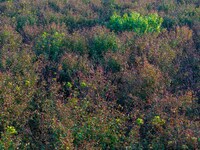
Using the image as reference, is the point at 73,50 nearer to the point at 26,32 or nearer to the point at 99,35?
the point at 99,35

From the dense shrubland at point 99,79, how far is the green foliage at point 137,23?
0.09 ft

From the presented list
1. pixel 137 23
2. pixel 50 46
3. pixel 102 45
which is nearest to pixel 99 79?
pixel 102 45

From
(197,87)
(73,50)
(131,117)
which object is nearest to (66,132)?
(131,117)

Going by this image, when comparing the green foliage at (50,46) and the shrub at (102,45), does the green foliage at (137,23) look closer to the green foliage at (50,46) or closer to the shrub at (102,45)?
the shrub at (102,45)

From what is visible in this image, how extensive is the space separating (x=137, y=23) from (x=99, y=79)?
295cm

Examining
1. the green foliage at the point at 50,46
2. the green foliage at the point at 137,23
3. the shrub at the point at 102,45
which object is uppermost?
the green foliage at the point at 137,23

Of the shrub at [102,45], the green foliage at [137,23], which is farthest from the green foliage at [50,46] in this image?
the green foliage at [137,23]

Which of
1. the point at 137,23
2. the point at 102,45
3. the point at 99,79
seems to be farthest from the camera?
the point at 137,23

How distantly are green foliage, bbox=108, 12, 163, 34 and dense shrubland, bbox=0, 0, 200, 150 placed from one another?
3 cm

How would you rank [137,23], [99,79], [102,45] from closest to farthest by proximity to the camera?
[99,79], [102,45], [137,23]

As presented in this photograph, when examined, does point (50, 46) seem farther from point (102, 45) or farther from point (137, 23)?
point (137, 23)

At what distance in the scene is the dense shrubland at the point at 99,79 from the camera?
500 centimetres

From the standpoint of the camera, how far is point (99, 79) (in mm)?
6387

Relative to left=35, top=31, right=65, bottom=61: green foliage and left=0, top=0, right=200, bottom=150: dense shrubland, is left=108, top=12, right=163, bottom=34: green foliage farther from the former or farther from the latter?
left=35, top=31, right=65, bottom=61: green foliage
